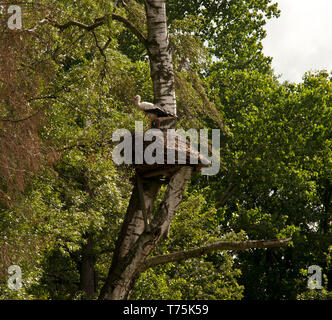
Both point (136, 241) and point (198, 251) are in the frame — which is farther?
point (198, 251)

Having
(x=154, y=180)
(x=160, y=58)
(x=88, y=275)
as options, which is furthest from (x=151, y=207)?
(x=88, y=275)

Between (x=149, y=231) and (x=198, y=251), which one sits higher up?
(x=149, y=231)

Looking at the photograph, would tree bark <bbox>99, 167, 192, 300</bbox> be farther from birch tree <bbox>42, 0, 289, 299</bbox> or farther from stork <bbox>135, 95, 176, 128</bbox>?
stork <bbox>135, 95, 176, 128</bbox>

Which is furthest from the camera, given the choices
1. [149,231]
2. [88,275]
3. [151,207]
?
[88,275]

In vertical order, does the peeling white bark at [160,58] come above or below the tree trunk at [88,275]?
above

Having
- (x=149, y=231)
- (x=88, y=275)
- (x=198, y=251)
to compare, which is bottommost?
(x=198, y=251)

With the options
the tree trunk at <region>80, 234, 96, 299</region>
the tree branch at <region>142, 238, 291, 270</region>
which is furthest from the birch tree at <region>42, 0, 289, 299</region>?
the tree trunk at <region>80, 234, 96, 299</region>

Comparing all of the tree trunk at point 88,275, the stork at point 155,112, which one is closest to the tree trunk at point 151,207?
the stork at point 155,112

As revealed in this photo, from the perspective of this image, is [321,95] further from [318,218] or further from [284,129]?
[318,218]

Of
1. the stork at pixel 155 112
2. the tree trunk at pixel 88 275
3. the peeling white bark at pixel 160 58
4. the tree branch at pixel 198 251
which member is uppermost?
the peeling white bark at pixel 160 58

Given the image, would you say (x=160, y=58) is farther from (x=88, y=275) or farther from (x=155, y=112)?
(x=88, y=275)

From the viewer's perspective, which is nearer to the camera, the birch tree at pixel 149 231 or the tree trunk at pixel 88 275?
the birch tree at pixel 149 231

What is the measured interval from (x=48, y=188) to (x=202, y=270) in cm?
729

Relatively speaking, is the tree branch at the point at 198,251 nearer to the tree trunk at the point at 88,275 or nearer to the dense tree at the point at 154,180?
the dense tree at the point at 154,180
